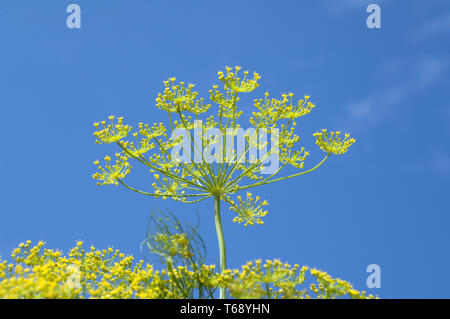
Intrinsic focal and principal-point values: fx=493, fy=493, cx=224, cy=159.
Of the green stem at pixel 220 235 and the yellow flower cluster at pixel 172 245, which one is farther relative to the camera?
the green stem at pixel 220 235

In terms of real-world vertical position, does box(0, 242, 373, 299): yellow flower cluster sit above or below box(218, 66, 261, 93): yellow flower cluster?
below

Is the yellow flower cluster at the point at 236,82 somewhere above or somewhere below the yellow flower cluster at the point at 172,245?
above

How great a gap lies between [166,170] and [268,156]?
2.72m

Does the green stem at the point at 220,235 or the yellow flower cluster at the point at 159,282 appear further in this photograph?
the green stem at the point at 220,235

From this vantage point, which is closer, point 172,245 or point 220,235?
point 172,245

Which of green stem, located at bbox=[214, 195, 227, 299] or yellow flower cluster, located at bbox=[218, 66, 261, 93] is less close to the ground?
yellow flower cluster, located at bbox=[218, 66, 261, 93]

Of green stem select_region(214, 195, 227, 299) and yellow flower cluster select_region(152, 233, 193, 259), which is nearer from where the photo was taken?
yellow flower cluster select_region(152, 233, 193, 259)

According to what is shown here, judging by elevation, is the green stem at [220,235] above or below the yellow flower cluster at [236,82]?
below

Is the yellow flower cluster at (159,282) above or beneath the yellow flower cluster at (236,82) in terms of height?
beneath

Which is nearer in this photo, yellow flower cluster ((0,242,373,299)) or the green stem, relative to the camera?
yellow flower cluster ((0,242,373,299))
